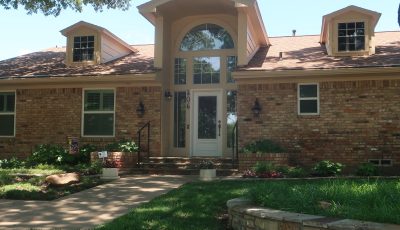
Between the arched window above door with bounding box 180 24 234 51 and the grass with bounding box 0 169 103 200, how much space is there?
261 inches

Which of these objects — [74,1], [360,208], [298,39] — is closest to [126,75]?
[74,1]

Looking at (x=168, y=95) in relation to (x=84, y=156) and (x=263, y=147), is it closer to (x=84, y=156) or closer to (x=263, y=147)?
(x=84, y=156)

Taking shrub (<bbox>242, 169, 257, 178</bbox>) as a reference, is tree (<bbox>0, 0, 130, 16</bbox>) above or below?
above

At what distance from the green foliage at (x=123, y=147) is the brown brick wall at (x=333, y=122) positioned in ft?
11.2

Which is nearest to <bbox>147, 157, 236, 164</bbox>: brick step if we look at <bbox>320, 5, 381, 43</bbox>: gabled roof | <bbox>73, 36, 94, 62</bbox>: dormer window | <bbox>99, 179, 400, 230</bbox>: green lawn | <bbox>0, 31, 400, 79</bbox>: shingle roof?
<bbox>0, 31, 400, 79</bbox>: shingle roof

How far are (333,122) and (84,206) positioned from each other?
8.22 metres

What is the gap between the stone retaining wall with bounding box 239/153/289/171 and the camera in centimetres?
1262

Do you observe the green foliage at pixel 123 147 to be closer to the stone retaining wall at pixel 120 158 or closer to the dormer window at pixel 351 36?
the stone retaining wall at pixel 120 158

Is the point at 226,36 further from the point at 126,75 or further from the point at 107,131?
the point at 107,131

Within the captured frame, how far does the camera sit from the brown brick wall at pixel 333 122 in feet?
43.6

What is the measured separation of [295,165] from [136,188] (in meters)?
5.47

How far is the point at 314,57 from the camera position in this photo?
1534 cm

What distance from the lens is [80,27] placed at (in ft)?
57.2

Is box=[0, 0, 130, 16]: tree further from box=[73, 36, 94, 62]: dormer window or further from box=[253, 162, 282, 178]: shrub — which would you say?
box=[253, 162, 282, 178]: shrub
